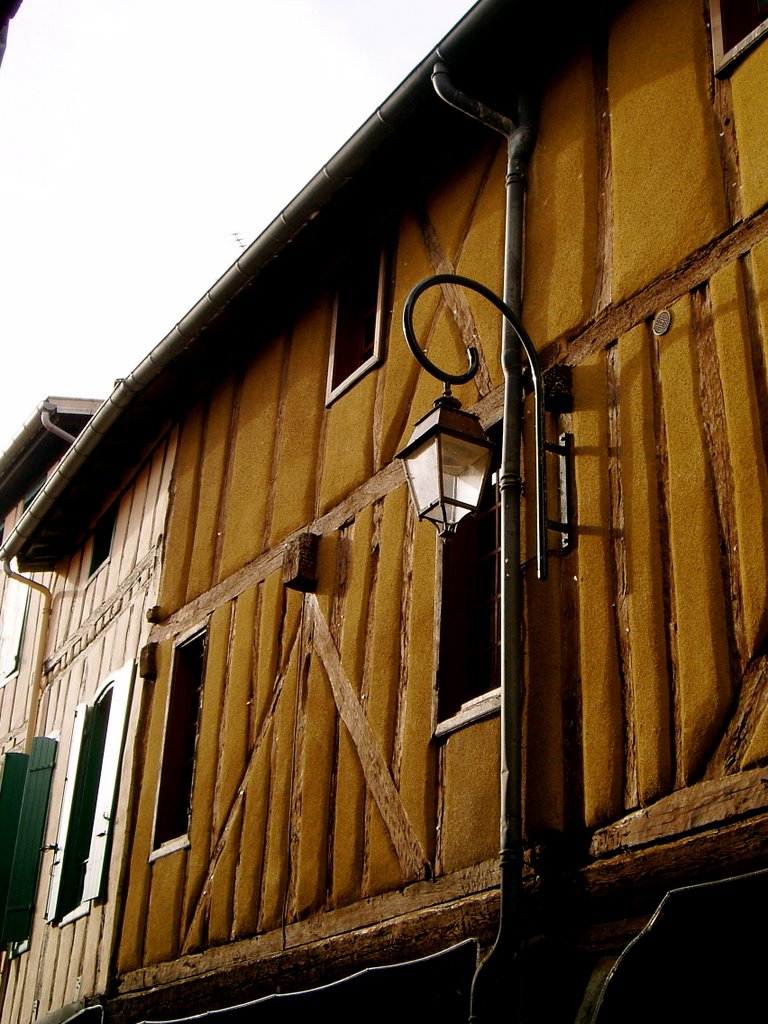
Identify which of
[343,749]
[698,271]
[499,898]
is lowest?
[499,898]

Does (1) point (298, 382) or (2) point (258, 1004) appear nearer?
(2) point (258, 1004)

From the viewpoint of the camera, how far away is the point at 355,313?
25.4 feet

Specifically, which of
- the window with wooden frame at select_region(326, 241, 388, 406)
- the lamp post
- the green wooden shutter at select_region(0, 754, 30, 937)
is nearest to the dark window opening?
the green wooden shutter at select_region(0, 754, 30, 937)

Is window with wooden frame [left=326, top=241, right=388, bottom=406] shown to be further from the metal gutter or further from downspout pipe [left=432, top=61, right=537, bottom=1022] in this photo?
downspout pipe [left=432, top=61, right=537, bottom=1022]

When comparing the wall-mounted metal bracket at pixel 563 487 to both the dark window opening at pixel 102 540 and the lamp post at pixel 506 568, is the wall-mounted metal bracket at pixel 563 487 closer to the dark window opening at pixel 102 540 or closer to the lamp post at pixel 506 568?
the lamp post at pixel 506 568

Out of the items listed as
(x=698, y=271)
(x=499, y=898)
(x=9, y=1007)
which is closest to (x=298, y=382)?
(x=698, y=271)

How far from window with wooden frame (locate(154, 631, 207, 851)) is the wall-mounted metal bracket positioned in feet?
10.9

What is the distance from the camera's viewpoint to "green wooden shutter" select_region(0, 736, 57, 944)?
9.27 meters

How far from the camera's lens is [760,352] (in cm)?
455

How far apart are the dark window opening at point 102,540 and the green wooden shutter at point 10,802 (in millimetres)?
1613

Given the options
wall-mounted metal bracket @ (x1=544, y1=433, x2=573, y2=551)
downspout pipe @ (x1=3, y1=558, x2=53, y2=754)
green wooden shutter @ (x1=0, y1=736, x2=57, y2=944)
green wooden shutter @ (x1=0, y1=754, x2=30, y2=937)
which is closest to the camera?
wall-mounted metal bracket @ (x1=544, y1=433, x2=573, y2=551)

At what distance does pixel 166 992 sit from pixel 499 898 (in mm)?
2949

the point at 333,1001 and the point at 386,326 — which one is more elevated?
the point at 386,326

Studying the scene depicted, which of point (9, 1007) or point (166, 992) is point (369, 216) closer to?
point (166, 992)
